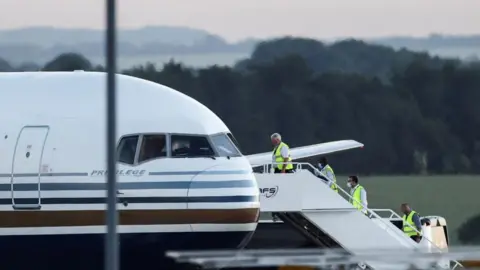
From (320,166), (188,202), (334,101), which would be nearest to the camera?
(188,202)

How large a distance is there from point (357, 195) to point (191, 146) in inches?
280

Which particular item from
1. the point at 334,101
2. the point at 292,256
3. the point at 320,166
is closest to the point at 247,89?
the point at 334,101

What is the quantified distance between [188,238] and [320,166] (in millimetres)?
8520

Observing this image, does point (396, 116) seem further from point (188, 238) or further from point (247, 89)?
point (188, 238)

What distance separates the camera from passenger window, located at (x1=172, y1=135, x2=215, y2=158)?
62.6 ft

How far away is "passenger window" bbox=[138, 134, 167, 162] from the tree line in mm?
12945

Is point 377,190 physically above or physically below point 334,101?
below

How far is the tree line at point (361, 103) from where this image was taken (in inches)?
1291

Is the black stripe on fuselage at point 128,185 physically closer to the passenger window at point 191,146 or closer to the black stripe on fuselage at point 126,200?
the black stripe on fuselage at point 126,200

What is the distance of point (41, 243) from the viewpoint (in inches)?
736

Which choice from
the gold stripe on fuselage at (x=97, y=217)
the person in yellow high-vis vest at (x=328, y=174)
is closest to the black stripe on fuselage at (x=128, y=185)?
the gold stripe on fuselage at (x=97, y=217)

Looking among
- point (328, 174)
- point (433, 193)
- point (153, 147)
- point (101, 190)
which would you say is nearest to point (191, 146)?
point (153, 147)

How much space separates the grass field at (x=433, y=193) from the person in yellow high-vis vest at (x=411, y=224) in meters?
4.77

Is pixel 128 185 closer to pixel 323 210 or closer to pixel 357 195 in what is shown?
pixel 323 210
